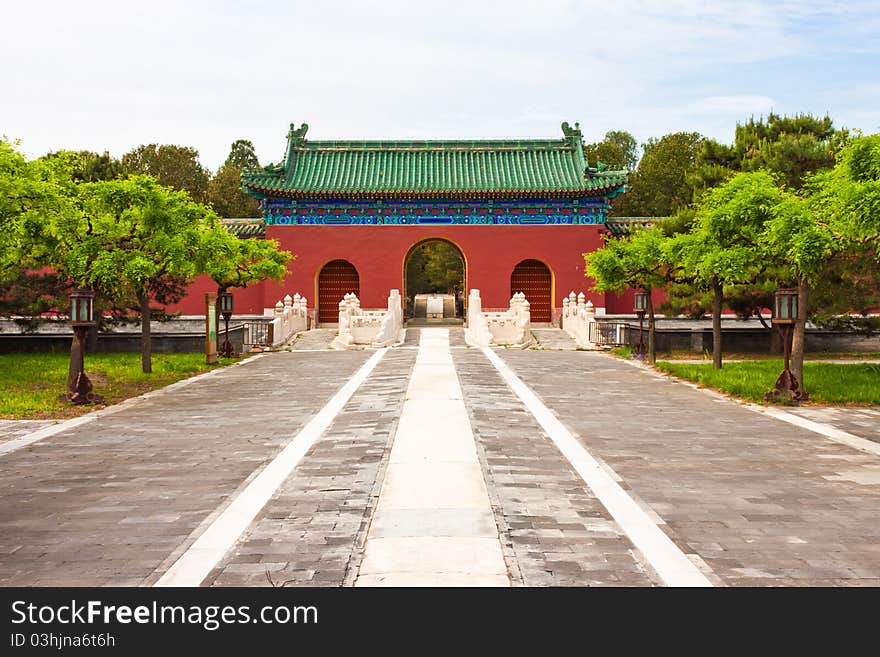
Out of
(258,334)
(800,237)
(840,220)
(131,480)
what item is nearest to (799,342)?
(800,237)

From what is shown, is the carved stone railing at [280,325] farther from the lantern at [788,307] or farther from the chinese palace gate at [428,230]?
the lantern at [788,307]

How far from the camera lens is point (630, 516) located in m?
5.19

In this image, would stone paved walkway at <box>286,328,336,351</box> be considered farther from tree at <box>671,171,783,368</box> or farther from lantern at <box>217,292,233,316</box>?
tree at <box>671,171,783,368</box>

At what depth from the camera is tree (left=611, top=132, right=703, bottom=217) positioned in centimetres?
4131

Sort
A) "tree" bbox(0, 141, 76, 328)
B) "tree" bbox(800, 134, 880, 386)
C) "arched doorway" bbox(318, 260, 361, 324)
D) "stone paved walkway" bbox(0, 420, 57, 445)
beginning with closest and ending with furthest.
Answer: "stone paved walkway" bbox(0, 420, 57, 445), "tree" bbox(800, 134, 880, 386), "tree" bbox(0, 141, 76, 328), "arched doorway" bbox(318, 260, 361, 324)

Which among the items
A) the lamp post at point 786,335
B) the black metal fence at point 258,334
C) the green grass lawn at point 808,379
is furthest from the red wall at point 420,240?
the lamp post at point 786,335

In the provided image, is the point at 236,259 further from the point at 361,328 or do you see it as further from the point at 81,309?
the point at 81,309

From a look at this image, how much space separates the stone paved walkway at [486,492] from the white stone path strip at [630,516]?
0.20 ft

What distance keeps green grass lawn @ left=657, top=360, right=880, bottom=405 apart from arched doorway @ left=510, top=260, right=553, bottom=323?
13.5 meters

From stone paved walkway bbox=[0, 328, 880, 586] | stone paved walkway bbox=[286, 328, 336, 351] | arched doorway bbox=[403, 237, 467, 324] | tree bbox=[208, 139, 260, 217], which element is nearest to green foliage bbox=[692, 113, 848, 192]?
stone paved walkway bbox=[0, 328, 880, 586]

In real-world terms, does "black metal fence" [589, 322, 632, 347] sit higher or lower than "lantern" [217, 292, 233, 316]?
lower

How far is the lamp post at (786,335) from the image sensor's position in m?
10.7

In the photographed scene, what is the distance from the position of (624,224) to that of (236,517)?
88.2ft

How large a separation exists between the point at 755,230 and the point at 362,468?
27.8 feet
